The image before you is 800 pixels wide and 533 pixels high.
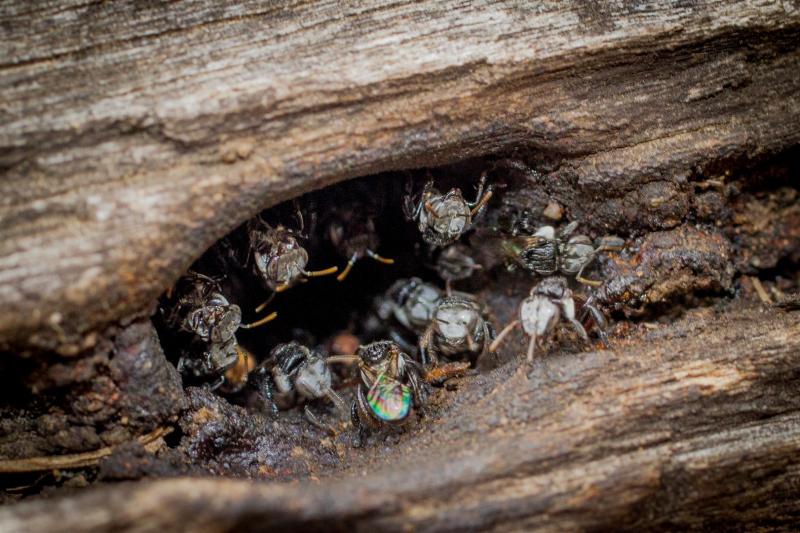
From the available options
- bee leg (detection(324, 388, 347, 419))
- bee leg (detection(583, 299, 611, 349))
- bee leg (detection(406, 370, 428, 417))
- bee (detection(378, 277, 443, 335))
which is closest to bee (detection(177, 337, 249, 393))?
bee leg (detection(324, 388, 347, 419))

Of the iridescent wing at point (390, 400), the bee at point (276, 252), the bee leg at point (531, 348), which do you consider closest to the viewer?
the bee leg at point (531, 348)

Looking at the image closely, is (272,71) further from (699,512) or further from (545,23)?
(699,512)

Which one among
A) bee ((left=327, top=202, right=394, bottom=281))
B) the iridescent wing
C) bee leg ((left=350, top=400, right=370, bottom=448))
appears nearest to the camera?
the iridescent wing

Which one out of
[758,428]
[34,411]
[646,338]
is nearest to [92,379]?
[34,411]

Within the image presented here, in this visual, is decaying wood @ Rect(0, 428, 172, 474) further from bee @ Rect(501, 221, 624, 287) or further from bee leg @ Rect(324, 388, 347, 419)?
bee @ Rect(501, 221, 624, 287)

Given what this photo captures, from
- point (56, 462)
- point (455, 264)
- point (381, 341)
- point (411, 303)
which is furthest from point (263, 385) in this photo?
point (455, 264)

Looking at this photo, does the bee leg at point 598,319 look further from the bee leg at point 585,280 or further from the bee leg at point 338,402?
the bee leg at point 338,402

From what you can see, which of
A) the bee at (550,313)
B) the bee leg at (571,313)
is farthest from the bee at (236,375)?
the bee leg at (571,313)
